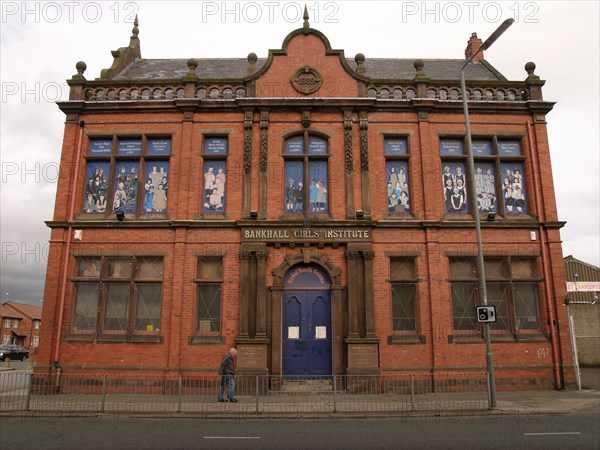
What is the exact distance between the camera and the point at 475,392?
1620cm

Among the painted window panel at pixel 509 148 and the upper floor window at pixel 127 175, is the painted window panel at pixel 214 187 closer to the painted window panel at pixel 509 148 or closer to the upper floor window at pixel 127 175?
the upper floor window at pixel 127 175

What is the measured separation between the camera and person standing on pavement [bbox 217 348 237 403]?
14.2 meters

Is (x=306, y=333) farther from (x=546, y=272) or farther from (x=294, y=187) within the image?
(x=546, y=272)

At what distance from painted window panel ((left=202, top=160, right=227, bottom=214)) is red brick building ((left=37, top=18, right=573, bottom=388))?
6 centimetres

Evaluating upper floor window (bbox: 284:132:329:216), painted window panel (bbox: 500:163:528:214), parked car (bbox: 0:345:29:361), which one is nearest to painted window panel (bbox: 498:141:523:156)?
painted window panel (bbox: 500:163:528:214)

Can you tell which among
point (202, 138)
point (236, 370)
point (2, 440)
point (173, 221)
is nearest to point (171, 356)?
point (236, 370)

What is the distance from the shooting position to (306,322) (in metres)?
17.0

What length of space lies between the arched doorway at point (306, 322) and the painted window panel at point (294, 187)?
89.4 inches

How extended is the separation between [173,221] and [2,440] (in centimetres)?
927

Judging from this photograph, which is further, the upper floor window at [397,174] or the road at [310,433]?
the upper floor window at [397,174]

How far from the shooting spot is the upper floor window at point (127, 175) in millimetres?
18141

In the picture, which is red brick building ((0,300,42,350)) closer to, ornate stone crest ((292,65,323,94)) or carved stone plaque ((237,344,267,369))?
carved stone plaque ((237,344,267,369))

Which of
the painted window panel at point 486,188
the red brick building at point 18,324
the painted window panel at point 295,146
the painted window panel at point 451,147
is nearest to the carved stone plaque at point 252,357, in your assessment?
the painted window panel at point 295,146

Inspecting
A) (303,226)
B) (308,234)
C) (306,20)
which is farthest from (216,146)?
(306,20)
